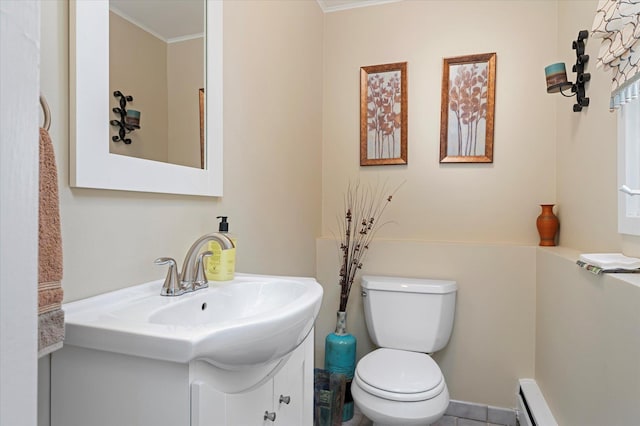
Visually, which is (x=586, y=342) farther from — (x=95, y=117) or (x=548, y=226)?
(x=95, y=117)

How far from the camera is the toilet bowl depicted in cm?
145

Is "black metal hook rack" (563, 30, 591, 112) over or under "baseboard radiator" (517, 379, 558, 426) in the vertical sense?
over

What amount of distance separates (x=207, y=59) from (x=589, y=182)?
1.61m

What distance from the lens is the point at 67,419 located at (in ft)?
2.30

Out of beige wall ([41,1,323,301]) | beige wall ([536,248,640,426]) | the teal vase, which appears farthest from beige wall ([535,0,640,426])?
beige wall ([41,1,323,301])

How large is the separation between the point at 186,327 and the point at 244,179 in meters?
0.89

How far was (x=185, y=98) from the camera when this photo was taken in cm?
115

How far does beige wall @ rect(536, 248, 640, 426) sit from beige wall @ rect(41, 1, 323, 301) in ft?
4.03

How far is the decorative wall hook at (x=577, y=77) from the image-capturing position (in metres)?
1.57

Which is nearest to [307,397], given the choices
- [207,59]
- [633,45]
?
[207,59]

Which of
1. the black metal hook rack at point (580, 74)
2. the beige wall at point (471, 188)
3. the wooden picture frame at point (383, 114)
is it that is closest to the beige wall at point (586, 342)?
the beige wall at point (471, 188)

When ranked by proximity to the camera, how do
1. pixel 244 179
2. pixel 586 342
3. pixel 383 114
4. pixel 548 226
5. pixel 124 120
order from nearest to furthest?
pixel 124 120
pixel 586 342
pixel 244 179
pixel 548 226
pixel 383 114

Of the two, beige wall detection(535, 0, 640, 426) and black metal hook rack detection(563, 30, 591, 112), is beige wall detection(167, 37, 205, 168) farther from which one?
black metal hook rack detection(563, 30, 591, 112)

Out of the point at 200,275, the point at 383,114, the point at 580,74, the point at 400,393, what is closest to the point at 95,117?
the point at 200,275
